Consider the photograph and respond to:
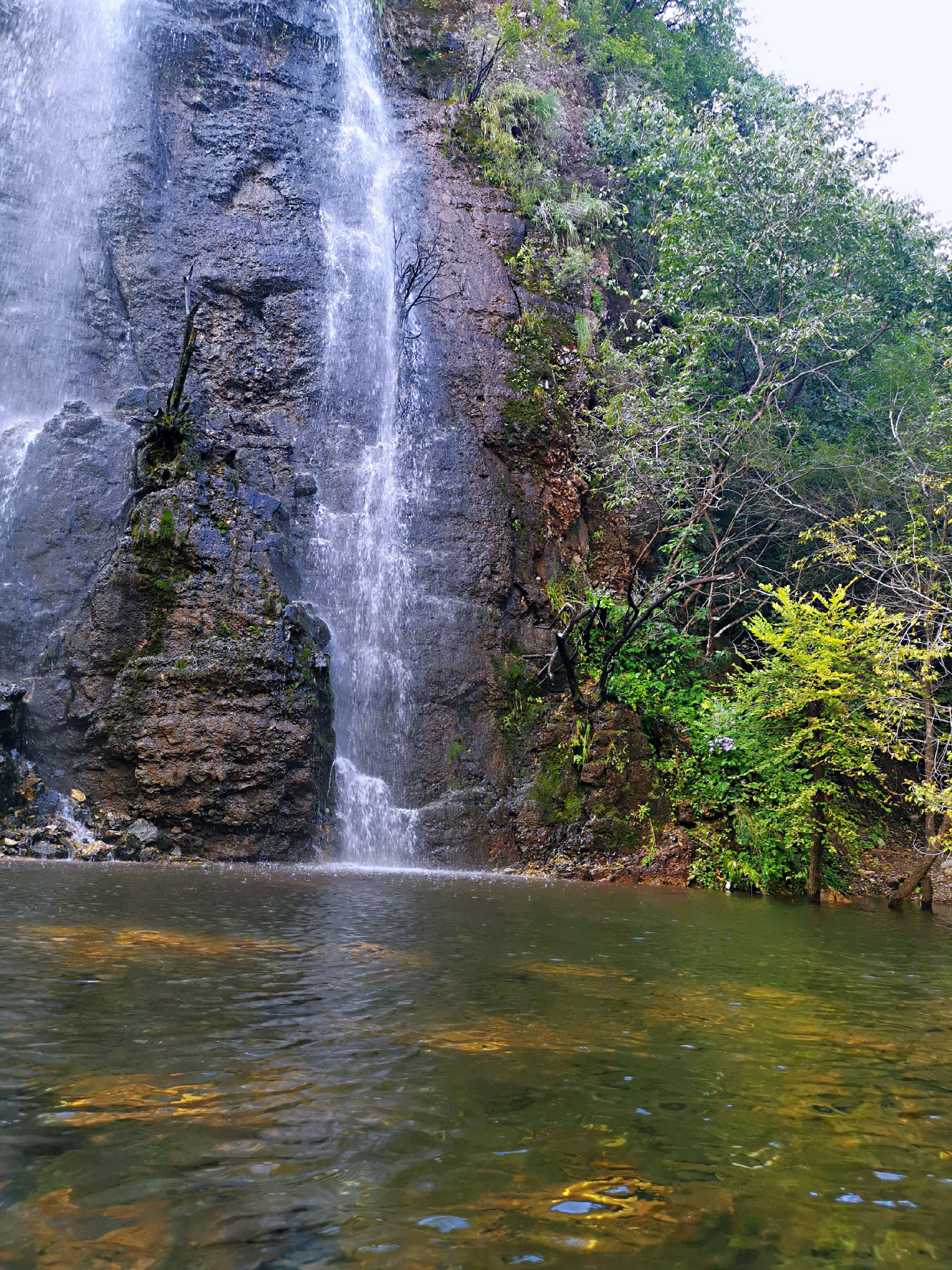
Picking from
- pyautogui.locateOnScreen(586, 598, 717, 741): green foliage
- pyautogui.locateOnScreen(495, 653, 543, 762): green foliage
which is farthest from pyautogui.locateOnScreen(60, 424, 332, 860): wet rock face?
pyautogui.locateOnScreen(586, 598, 717, 741): green foliage

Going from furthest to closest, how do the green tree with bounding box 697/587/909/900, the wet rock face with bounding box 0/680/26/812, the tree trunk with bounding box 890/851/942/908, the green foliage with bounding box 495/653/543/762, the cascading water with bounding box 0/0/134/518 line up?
the cascading water with bounding box 0/0/134/518 < the green foliage with bounding box 495/653/543/762 < the tree trunk with bounding box 890/851/942/908 < the green tree with bounding box 697/587/909/900 < the wet rock face with bounding box 0/680/26/812

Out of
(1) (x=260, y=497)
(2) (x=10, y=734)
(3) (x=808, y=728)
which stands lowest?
(2) (x=10, y=734)

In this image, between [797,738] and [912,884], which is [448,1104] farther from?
[912,884]

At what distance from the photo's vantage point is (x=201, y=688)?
11922 mm

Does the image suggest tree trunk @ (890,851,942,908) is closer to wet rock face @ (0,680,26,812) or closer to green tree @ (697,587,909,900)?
green tree @ (697,587,909,900)

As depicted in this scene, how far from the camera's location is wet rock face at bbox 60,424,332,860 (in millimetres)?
11758

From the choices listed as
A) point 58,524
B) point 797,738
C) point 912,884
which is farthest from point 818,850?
point 58,524

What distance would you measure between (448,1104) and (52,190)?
784 inches

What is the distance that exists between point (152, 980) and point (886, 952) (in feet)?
19.3

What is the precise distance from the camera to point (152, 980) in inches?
176

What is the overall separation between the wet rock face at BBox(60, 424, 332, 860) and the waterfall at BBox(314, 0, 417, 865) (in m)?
1.06

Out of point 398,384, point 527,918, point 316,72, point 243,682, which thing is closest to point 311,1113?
point 527,918

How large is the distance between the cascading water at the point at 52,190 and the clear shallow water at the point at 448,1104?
13051mm

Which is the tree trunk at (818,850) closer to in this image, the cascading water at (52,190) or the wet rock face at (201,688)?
the wet rock face at (201,688)
